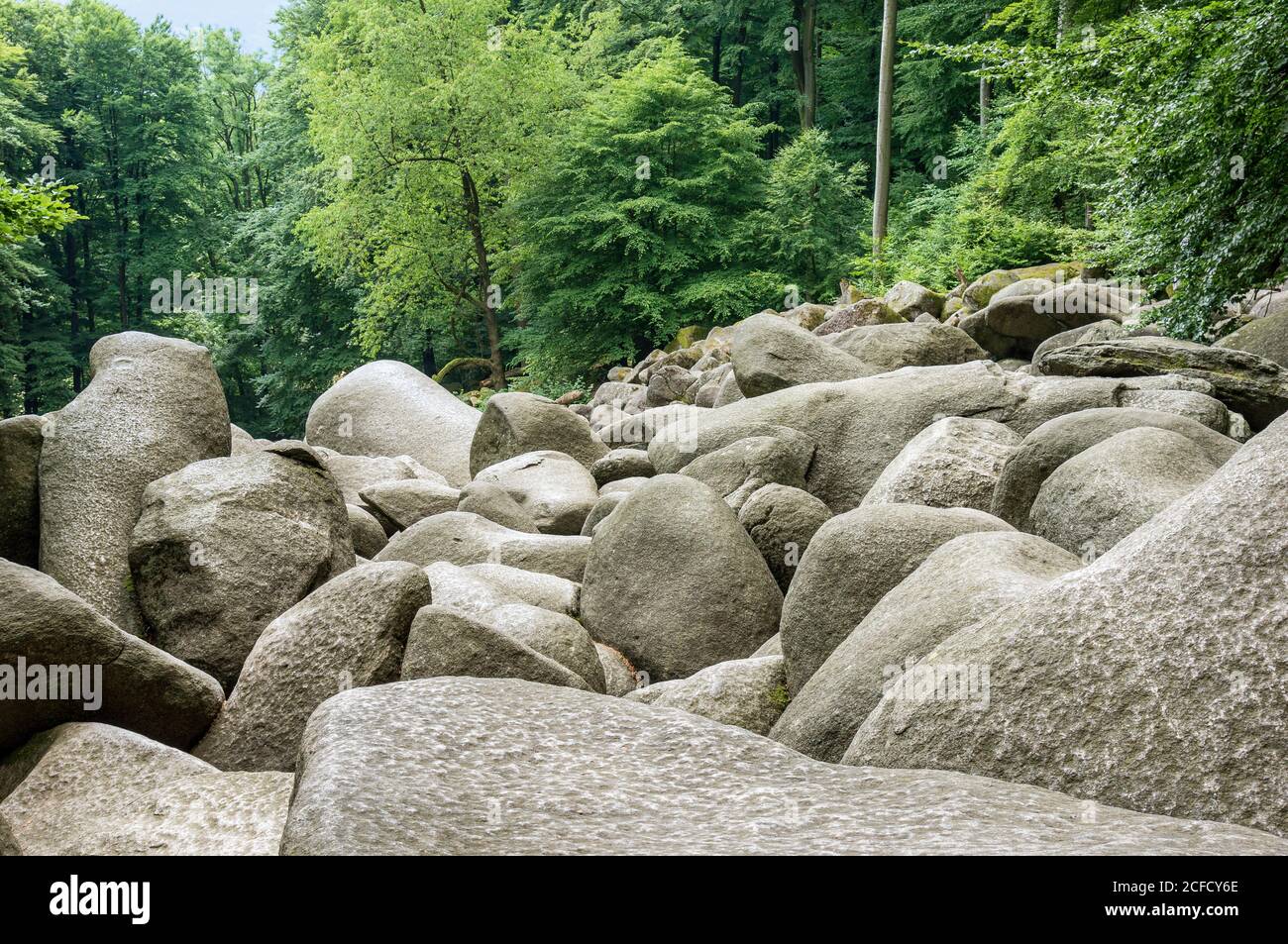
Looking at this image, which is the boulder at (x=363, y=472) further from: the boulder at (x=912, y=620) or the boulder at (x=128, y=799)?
the boulder at (x=912, y=620)

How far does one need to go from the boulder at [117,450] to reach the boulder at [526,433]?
4.58 m

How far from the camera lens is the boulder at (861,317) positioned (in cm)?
1852

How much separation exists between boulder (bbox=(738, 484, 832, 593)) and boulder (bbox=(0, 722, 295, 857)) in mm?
4193

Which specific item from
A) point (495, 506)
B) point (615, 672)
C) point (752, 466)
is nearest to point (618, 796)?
point (615, 672)

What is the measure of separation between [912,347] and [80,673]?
10.4m

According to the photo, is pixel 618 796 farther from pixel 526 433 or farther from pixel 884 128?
pixel 884 128

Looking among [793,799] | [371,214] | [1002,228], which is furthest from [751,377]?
[371,214]

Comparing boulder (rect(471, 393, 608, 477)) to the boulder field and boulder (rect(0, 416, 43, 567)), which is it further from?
boulder (rect(0, 416, 43, 567))

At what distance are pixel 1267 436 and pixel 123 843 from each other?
5.02 m

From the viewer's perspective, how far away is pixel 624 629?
26.7 ft

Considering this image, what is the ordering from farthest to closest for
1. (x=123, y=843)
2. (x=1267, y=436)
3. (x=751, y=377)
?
(x=751, y=377), (x=123, y=843), (x=1267, y=436)

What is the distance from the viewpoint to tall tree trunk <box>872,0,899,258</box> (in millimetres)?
25391

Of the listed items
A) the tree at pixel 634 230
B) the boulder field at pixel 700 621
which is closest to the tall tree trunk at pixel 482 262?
the tree at pixel 634 230
